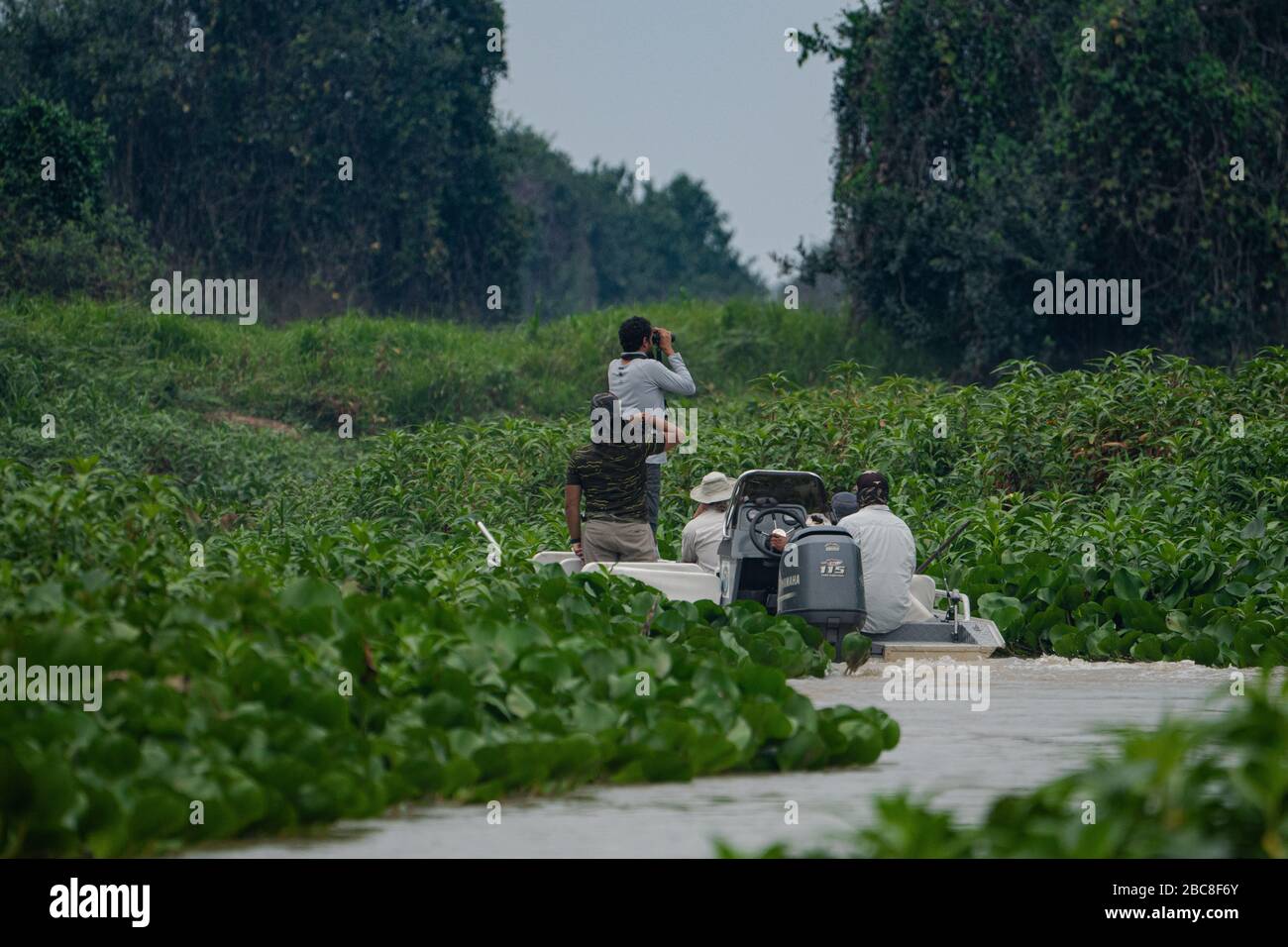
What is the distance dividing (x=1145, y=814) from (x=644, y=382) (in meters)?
6.74

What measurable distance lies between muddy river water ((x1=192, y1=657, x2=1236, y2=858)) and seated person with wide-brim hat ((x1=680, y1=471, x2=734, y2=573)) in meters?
2.13

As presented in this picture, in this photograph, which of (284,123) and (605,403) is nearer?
(605,403)

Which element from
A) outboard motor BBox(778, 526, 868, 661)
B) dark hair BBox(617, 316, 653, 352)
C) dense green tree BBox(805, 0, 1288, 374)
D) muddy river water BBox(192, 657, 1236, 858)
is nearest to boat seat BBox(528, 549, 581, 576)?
dark hair BBox(617, 316, 653, 352)

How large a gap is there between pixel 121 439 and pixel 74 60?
1665 cm

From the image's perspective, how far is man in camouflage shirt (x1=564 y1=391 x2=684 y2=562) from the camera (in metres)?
10.8

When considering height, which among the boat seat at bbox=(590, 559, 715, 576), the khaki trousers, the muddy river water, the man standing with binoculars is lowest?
the muddy river water

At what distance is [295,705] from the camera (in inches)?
237

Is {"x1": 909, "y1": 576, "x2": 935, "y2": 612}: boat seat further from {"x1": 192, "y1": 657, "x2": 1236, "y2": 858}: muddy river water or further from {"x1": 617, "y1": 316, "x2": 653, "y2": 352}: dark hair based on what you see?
{"x1": 617, "y1": 316, "x2": 653, "y2": 352}: dark hair

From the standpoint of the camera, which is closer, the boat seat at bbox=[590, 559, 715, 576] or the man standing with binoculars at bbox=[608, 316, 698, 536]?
the boat seat at bbox=[590, 559, 715, 576]

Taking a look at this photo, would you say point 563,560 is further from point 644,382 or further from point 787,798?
point 787,798

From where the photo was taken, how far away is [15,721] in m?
5.50

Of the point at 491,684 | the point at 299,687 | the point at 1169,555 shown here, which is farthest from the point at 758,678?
the point at 1169,555

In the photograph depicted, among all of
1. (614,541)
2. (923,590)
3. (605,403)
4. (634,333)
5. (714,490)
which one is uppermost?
(634,333)

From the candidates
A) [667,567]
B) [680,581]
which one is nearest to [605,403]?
[667,567]
